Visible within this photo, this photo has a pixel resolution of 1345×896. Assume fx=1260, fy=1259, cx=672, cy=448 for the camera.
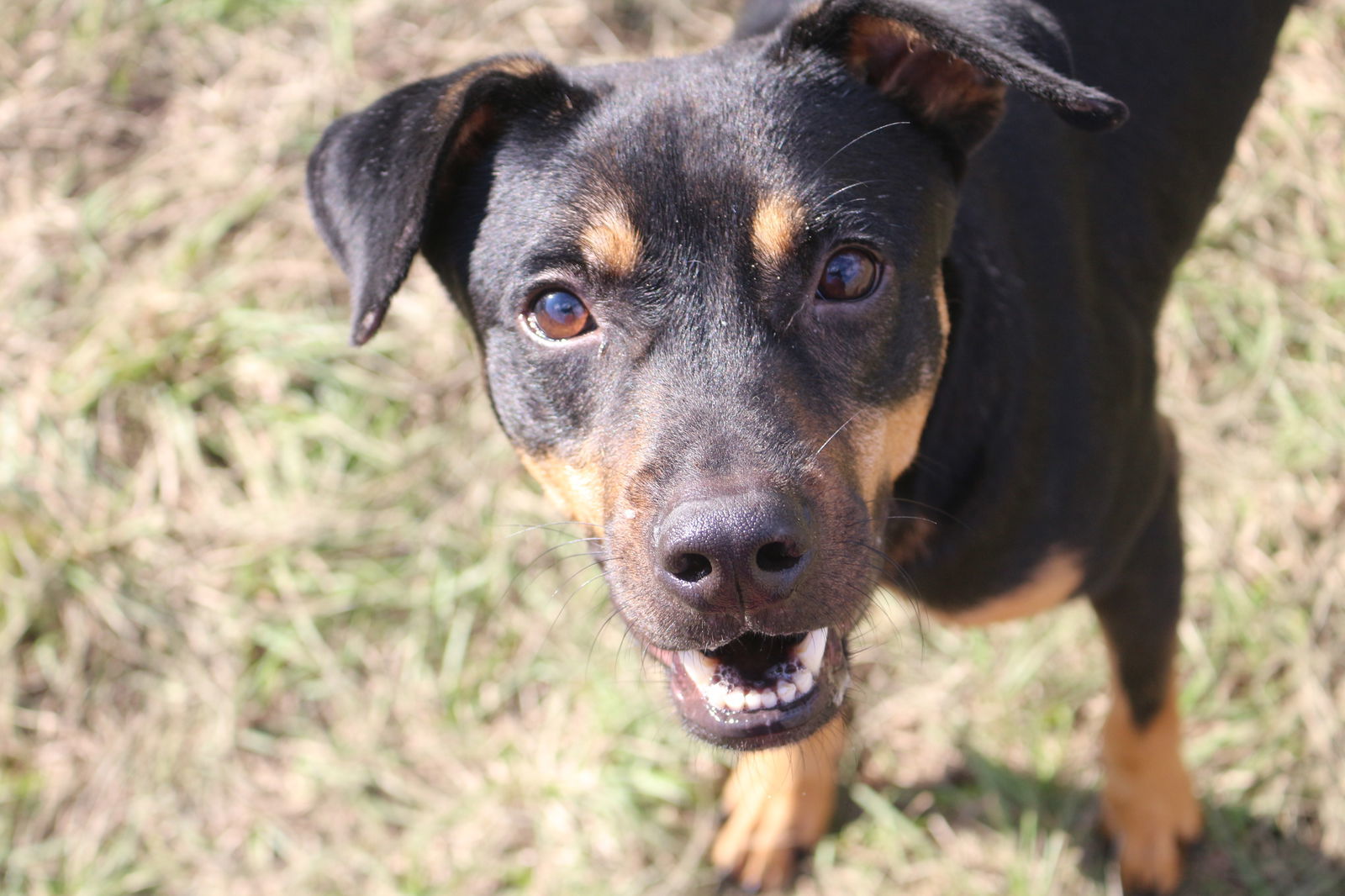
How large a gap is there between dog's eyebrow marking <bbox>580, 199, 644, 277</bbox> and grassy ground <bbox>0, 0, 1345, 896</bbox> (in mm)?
1820

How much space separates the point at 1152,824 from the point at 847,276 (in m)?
2.31

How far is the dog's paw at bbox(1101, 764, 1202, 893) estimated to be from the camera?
12.7 feet

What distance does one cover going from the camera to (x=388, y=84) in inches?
219

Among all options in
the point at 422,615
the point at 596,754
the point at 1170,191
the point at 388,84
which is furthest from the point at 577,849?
the point at 388,84

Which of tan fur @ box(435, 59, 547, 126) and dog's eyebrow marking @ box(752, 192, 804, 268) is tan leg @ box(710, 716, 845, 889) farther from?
tan fur @ box(435, 59, 547, 126)

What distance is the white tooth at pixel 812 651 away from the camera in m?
2.62

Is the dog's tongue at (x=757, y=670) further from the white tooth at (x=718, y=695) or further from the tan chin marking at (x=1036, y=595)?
the tan chin marking at (x=1036, y=595)

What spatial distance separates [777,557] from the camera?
2254 millimetres

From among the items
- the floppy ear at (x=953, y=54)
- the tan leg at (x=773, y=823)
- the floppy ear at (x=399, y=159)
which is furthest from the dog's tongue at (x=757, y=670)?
the tan leg at (x=773, y=823)

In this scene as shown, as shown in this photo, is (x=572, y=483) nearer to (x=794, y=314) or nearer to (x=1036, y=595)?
(x=794, y=314)

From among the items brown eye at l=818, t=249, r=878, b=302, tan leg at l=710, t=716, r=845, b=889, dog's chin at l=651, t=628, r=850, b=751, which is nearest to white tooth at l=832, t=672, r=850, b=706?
dog's chin at l=651, t=628, r=850, b=751

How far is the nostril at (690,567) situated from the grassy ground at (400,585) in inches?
74.4

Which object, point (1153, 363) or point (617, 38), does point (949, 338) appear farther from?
point (617, 38)

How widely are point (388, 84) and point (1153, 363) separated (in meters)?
3.60
